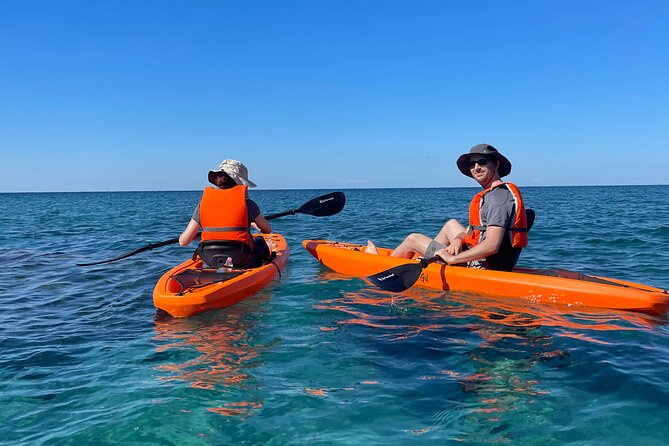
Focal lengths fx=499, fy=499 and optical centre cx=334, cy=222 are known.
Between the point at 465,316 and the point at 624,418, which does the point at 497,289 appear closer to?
the point at 465,316

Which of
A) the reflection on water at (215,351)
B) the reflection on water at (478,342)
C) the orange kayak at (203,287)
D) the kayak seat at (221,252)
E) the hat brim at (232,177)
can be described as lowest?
the reflection on water at (215,351)

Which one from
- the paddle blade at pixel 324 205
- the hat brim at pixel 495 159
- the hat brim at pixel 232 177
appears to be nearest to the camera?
the hat brim at pixel 495 159

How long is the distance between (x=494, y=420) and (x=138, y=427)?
2227 millimetres

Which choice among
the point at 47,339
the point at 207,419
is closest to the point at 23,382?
the point at 47,339

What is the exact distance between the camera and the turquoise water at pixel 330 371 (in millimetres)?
3078

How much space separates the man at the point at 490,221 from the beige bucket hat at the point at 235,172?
2.78m

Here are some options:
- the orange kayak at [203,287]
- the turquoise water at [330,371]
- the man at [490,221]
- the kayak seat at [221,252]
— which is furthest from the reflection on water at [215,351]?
the man at [490,221]

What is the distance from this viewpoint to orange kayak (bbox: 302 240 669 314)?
17.4 ft

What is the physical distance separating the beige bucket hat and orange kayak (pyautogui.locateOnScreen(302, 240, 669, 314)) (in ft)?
7.60

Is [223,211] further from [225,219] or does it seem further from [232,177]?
[232,177]

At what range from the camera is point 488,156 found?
19.0ft

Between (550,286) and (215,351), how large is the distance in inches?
150

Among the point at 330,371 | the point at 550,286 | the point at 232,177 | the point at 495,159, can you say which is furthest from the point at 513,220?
the point at 232,177

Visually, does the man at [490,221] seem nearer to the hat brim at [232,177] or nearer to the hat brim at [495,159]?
the hat brim at [495,159]
